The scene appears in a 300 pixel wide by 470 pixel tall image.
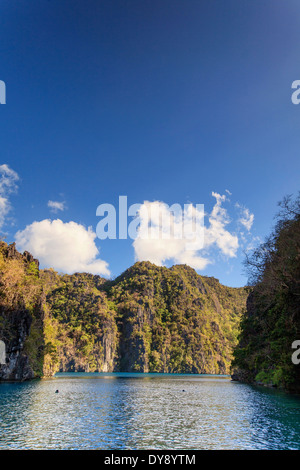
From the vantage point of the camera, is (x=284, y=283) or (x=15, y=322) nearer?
(x=284, y=283)

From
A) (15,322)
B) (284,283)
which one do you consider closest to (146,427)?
(284,283)

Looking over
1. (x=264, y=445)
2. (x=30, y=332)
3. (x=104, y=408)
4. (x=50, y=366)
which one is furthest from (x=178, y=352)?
(x=264, y=445)

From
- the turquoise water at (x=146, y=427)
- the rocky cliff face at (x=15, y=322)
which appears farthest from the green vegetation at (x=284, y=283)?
the rocky cliff face at (x=15, y=322)

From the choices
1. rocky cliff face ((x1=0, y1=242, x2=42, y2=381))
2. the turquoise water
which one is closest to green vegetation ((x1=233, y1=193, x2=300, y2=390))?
Result: the turquoise water

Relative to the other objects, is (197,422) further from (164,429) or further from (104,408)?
(104,408)

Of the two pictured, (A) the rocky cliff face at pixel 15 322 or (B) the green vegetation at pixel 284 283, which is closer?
(B) the green vegetation at pixel 284 283

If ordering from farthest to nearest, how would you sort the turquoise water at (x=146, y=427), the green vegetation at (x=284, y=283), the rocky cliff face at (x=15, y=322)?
the rocky cliff face at (x=15, y=322), the green vegetation at (x=284, y=283), the turquoise water at (x=146, y=427)

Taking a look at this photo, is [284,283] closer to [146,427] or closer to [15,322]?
[146,427]

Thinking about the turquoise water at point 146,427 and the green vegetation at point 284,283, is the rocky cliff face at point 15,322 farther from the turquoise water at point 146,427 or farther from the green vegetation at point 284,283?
the green vegetation at point 284,283

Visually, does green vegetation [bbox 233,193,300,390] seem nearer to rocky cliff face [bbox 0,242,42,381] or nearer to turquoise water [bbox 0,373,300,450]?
turquoise water [bbox 0,373,300,450]

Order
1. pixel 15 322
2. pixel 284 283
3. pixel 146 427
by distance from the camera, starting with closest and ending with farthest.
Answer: pixel 146 427, pixel 284 283, pixel 15 322
